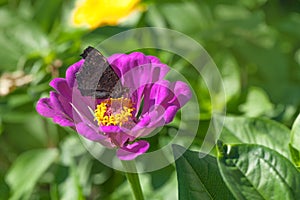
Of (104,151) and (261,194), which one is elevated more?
(261,194)

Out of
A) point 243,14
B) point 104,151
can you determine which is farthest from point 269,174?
point 243,14

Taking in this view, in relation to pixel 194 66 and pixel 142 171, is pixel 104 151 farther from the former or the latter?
pixel 194 66

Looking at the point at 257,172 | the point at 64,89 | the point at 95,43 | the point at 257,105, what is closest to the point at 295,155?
the point at 257,172

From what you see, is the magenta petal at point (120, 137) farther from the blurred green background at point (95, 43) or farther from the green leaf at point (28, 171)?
the green leaf at point (28, 171)

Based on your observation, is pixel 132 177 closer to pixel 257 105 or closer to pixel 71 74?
pixel 71 74

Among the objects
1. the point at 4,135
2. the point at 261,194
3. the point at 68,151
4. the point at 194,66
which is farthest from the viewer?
the point at 4,135

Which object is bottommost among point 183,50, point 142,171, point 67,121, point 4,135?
point 4,135

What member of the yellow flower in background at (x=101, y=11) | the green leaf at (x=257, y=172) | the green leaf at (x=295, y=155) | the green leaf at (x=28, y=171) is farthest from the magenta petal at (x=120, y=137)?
the yellow flower in background at (x=101, y=11)
